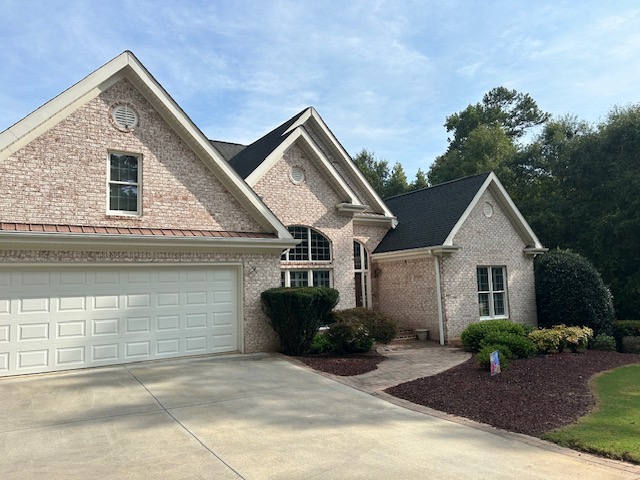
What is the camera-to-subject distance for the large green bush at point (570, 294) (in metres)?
18.0

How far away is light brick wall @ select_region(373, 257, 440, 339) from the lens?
17391 millimetres

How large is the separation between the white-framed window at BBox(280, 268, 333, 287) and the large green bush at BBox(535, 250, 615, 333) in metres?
9.24

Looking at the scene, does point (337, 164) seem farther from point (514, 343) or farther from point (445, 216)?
point (514, 343)

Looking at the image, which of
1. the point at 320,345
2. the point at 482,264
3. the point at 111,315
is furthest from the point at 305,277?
the point at 111,315

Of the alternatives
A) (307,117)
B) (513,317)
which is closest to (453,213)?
(513,317)

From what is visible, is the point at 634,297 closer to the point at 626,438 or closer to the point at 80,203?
the point at 626,438

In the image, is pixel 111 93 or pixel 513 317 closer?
pixel 111 93

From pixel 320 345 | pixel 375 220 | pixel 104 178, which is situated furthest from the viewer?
pixel 375 220

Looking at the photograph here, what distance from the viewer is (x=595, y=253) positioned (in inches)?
959

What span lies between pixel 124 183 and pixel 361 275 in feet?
35.3

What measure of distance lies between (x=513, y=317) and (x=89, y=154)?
16.2 meters

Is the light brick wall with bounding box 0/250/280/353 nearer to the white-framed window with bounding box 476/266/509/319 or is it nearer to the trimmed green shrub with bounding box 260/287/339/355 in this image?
the trimmed green shrub with bounding box 260/287/339/355

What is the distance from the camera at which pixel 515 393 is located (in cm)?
920

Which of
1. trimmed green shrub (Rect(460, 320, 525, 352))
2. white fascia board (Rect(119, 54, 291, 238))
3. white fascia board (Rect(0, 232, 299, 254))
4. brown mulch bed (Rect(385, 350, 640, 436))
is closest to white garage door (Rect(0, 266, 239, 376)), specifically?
white fascia board (Rect(0, 232, 299, 254))
